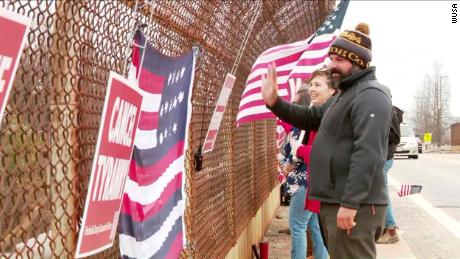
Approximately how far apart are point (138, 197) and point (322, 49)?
13.9ft

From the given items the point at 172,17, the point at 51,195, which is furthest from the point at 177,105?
the point at 51,195

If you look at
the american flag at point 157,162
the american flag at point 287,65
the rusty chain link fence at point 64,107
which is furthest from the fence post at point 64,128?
the american flag at point 287,65

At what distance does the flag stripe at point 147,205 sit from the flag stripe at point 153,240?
0.28 ft

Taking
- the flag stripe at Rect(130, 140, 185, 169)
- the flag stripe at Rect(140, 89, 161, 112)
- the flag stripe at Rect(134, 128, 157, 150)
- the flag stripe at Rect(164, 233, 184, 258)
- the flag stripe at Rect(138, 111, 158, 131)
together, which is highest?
the flag stripe at Rect(140, 89, 161, 112)

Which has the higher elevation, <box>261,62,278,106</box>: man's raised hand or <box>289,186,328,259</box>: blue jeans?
<box>261,62,278,106</box>: man's raised hand

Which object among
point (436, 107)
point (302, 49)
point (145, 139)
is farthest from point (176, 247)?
point (436, 107)

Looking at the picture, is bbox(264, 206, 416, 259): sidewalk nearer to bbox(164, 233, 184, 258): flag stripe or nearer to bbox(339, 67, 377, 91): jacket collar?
bbox(339, 67, 377, 91): jacket collar

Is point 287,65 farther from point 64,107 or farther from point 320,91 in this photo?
point 64,107

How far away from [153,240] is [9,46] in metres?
1.35

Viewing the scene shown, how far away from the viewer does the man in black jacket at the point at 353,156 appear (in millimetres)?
3590

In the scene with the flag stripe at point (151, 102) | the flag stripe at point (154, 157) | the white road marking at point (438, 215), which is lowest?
the white road marking at point (438, 215)

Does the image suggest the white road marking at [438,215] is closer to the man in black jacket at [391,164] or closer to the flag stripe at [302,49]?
the man in black jacket at [391,164]

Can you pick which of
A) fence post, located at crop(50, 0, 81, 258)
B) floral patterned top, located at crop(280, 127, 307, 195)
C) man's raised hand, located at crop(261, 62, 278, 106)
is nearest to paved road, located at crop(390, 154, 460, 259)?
floral patterned top, located at crop(280, 127, 307, 195)

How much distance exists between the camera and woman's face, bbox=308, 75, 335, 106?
5305mm
